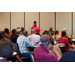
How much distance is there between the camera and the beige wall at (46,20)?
32.5ft

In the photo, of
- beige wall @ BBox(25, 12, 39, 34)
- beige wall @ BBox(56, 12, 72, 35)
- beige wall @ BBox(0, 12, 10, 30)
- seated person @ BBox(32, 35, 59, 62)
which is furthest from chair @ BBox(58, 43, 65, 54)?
beige wall @ BBox(0, 12, 10, 30)

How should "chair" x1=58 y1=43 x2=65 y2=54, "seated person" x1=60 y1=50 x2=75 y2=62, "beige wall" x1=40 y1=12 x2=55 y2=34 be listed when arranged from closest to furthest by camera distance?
"seated person" x1=60 y1=50 x2=75 y2=62 → "chair" x1=58 y1=43 x2=65 y2=54 → "beige wall" x1=40 y1=12 x2=55 y2=34

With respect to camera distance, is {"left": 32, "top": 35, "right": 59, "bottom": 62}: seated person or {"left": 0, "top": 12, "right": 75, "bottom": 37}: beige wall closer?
{"left": 32, "top": 35, "right": 59, "bottom": 62}: seated person

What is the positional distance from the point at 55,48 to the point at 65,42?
1.34 meters

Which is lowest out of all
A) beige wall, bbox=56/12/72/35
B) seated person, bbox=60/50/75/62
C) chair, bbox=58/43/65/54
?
chair, bbox=58/43/65/54

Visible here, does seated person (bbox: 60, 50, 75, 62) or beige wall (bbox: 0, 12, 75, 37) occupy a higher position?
beige wall (bbox: 0, 12, 75, 37)

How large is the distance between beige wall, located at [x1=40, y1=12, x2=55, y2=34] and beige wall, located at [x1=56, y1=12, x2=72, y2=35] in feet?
1.23

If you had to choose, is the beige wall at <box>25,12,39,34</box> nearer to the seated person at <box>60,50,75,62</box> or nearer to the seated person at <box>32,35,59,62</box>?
the seated person at <box>32,35,59,62</box>

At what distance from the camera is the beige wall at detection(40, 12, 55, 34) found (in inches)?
390

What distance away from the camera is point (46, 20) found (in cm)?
998
